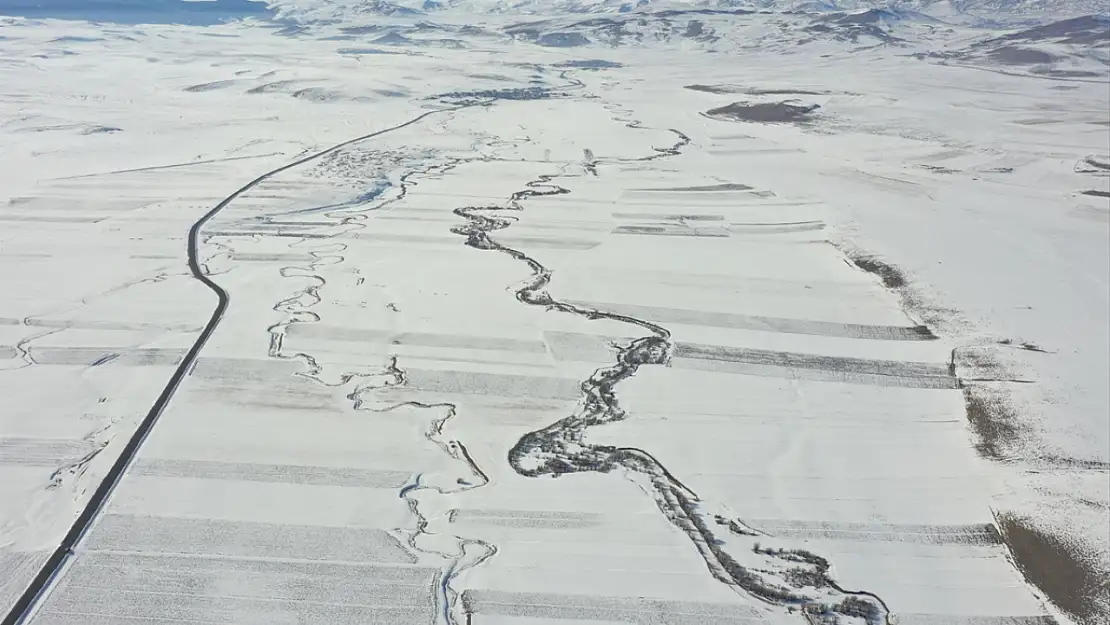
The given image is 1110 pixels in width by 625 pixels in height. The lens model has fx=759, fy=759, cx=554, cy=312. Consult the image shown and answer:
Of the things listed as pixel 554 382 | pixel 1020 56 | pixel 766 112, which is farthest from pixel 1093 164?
pixel 1020 56

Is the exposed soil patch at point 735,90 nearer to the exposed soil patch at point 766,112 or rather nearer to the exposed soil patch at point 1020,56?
the exposed soil patch at point 766,112

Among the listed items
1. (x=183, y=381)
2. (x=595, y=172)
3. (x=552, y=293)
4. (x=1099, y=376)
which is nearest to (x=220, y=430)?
(x=183, y=381)

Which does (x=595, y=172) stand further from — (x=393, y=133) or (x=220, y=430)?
(x=220, y=430)

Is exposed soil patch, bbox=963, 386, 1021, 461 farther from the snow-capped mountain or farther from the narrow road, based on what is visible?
the snow-capped mountain

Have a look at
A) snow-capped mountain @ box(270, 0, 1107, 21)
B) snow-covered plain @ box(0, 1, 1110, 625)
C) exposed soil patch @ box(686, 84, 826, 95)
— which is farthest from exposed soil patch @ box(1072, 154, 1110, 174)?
snow-capped mountain @ box(270, 0, 1107, 21)

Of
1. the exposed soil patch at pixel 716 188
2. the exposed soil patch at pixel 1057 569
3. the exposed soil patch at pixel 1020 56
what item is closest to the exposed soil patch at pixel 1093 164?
the exposed soil patch at pixel 716 188

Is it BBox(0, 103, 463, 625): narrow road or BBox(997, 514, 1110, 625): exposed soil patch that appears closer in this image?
BBox(0, 103, 463, 625): narrow road
